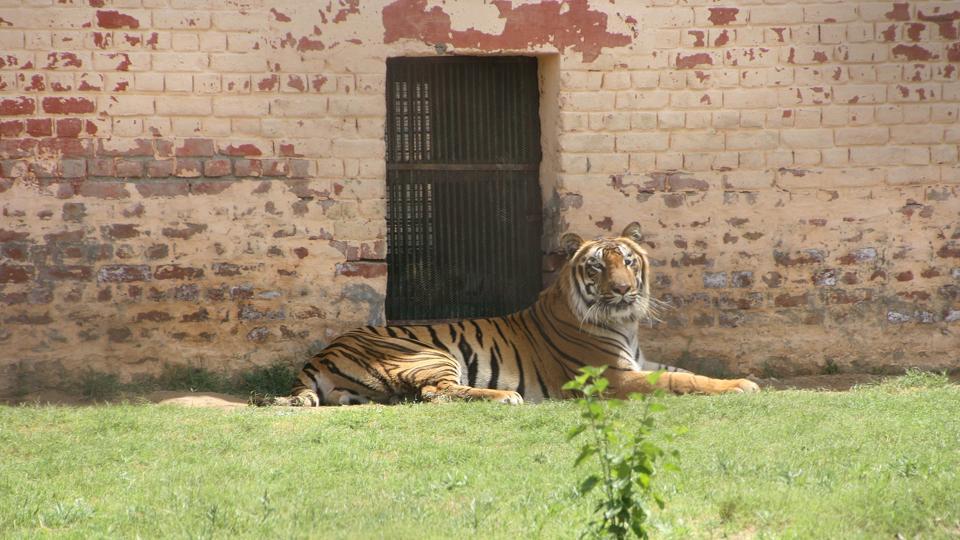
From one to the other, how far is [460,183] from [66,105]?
295cm

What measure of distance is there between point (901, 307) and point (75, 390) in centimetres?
620

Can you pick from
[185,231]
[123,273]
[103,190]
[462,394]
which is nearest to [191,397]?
[123,273]

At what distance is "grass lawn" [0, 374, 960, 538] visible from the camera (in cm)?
528

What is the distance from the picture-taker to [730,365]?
9.77 meters

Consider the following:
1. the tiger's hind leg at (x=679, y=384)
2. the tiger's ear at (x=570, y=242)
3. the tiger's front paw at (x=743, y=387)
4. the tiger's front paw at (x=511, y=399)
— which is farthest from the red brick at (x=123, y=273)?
the tiger's front paw at (x=743, y=387)

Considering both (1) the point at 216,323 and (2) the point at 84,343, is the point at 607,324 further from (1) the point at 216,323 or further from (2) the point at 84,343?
(2) the point at 84,343

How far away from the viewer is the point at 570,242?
9125 mm

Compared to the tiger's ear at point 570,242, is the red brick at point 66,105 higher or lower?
higher

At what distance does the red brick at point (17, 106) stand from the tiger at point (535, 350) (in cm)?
267

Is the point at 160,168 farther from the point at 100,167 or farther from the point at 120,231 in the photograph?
the point at 120,231

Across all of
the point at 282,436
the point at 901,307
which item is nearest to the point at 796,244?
the point at 901,307

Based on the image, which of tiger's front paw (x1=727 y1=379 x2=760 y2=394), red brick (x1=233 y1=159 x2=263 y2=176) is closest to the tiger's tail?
tiger's front paw (x1=727 y1=379 x2=760 y2=394)

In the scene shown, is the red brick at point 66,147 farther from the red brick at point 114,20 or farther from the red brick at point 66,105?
the red brick at point 114,20

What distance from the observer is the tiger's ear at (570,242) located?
911cm
